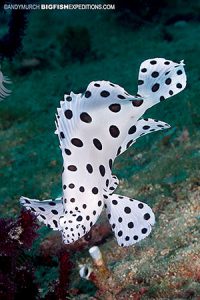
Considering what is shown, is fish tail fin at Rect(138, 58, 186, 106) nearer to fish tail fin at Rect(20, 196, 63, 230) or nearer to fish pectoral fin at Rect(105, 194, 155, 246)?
fish pectoral fin at Rect(105, 194, 155, 246)

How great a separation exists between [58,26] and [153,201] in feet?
29.2

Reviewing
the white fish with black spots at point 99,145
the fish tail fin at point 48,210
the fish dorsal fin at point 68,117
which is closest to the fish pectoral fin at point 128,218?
the white fish with black spots at point 99,145

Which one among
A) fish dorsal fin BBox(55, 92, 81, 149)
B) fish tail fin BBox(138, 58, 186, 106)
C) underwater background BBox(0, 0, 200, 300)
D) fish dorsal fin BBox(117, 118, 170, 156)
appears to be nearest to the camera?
fish dorsal fin BBox(55, 92, 81, 149)

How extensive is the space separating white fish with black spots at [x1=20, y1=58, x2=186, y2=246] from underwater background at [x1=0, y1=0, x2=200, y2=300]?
0.38 m

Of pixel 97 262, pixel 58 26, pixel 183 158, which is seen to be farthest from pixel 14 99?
pixel 97 262

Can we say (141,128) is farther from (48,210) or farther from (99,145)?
(48,210)

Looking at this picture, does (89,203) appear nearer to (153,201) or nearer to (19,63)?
(153,201)

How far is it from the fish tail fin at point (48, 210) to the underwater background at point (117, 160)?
3.2 inches

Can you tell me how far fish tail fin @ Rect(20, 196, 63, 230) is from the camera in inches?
115

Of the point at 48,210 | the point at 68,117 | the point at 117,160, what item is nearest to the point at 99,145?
the point at 68,117

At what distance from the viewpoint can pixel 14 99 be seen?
919cm

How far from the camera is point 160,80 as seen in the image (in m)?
2.97

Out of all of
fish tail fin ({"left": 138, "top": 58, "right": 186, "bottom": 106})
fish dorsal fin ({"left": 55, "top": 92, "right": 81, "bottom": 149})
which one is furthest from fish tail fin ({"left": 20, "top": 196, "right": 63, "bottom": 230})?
fish tail fin ({"left": 138, "top": 58, "right": 186, "bottom": 106})

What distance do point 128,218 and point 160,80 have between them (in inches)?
40.1
